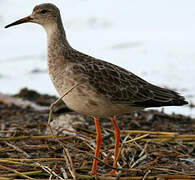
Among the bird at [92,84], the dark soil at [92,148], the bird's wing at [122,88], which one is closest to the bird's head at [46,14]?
the bird at [92,84]

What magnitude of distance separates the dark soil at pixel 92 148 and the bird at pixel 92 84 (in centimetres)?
32

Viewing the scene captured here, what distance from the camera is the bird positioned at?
194 inches

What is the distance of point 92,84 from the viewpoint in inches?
195

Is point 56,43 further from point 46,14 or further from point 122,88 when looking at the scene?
point 122,88

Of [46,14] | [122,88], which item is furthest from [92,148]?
[46,14]

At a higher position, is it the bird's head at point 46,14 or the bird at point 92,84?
the bird's head at point 46,14

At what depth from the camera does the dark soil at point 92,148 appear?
4.79 m

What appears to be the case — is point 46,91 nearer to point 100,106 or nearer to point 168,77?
point 168,77

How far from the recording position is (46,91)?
10.8m

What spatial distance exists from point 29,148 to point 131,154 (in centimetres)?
156

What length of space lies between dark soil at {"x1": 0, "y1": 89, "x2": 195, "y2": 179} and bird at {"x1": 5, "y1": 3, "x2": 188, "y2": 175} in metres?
0.32

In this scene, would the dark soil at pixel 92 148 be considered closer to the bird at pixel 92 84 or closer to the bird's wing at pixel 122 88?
the bird at pixel 92 84

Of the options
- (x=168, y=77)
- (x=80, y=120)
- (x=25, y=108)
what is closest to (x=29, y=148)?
(x=80, y=120)

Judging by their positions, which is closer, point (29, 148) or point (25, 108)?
point (29, 148)
